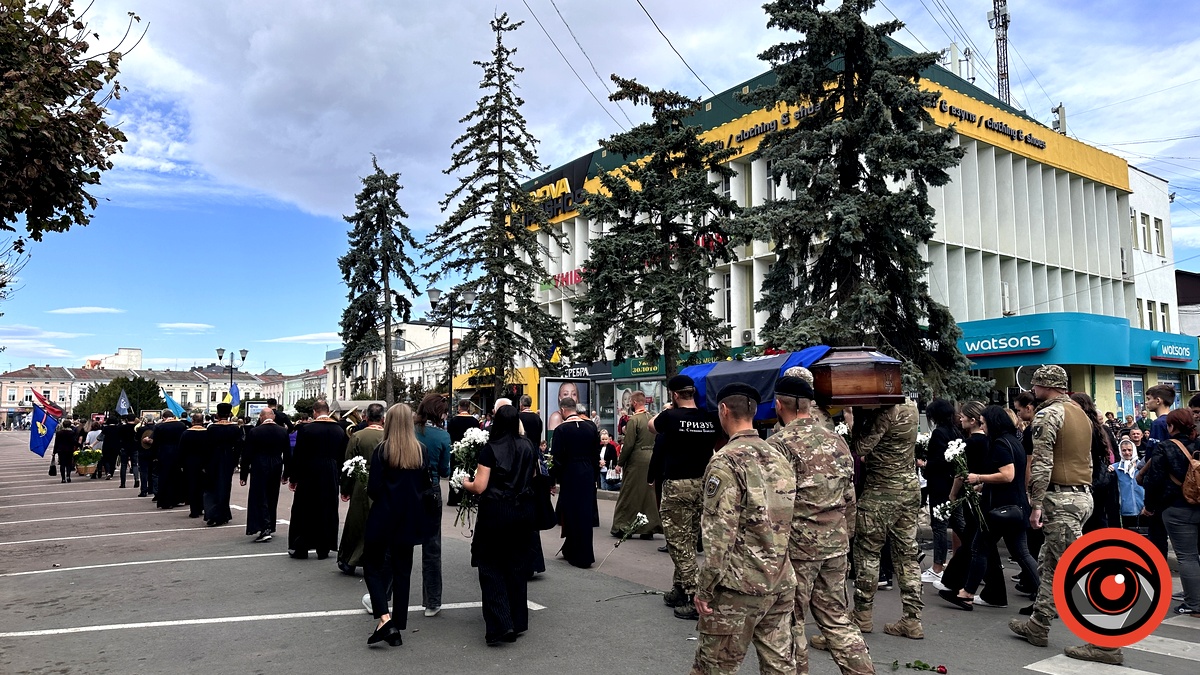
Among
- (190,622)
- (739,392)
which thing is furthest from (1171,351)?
(190,622)

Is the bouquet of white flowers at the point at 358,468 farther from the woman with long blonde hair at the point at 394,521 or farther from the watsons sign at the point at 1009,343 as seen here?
the watsons sign at the point at 1009,343

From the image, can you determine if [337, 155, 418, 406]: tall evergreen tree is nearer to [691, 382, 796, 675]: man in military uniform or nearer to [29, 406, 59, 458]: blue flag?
[29, 406, 59, 458]: blue flag

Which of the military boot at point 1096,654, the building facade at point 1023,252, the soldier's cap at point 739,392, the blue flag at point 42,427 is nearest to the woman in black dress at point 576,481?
the military boot at point 1096,654

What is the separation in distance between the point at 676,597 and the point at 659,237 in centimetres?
1472

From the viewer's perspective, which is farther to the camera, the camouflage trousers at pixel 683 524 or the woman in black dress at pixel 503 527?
the camouflage trousers at pixel 683 524

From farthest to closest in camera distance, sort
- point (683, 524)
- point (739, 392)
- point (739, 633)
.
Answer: point (683, 524), point (739, 392), point (739, 633)

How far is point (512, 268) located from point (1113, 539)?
24165mm

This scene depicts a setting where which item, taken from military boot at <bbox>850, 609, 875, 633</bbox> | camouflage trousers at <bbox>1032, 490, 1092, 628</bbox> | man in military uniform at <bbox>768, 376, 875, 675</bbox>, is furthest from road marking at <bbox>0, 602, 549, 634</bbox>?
camouflage trousers at <bbox>1032, 490, 1092, 628</bbox>

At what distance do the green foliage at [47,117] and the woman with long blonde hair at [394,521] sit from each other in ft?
14.3

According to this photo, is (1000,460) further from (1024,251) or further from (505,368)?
(1024,251)

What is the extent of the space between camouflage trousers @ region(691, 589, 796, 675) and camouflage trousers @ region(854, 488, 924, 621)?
2335mm

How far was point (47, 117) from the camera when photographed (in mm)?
7215

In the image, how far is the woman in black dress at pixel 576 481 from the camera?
925cm

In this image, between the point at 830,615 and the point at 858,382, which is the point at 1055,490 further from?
the point at 830,615
